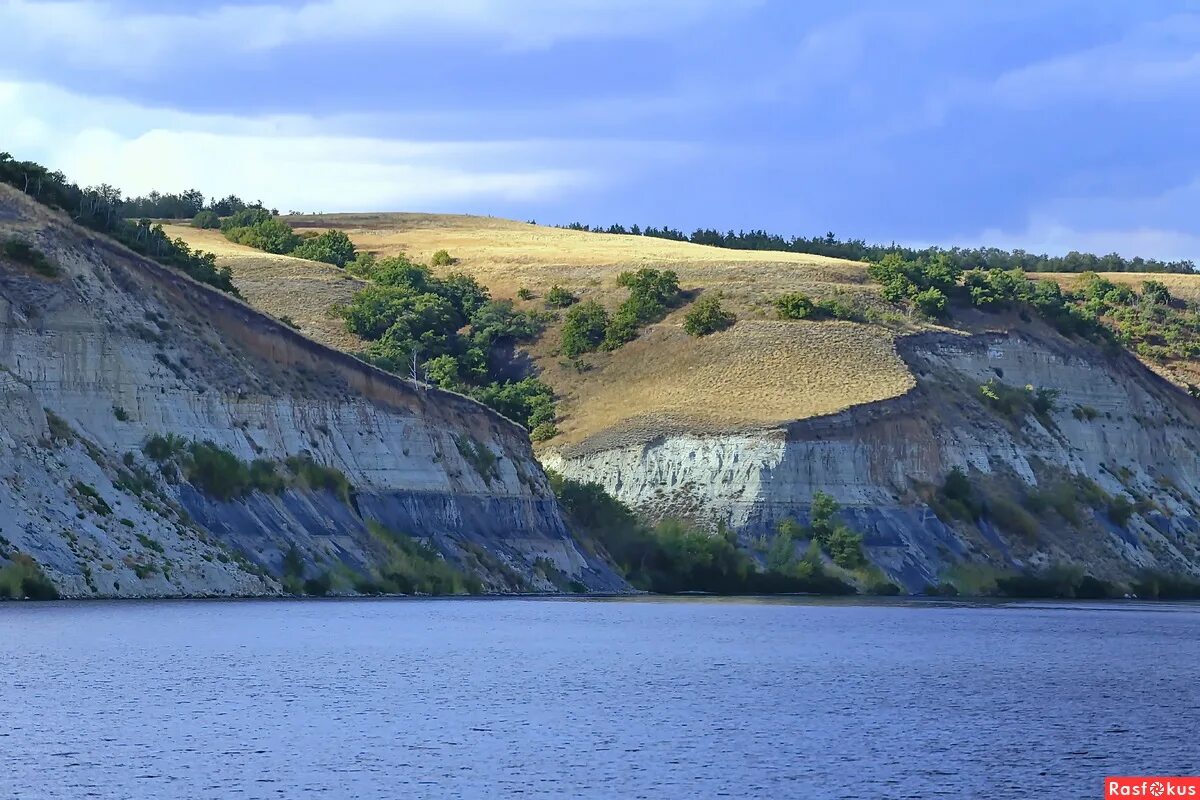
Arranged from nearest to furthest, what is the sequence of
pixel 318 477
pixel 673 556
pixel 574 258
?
pixel 318 477
pixel 673 556
pixel 574 258

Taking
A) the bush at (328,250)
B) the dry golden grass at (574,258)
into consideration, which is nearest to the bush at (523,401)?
the dry golden grass at (574,258)

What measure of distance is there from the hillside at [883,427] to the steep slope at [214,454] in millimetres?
16377

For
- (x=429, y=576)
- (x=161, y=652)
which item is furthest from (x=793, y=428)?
(x=161, y=652)

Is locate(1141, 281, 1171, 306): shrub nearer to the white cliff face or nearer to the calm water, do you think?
the white cliff face

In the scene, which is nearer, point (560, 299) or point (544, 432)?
point (544, 432)

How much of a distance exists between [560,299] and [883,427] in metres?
35.3

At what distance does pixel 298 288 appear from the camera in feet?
482

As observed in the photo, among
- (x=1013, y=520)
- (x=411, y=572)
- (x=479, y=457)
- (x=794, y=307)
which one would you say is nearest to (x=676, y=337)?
(x=794, y=307)

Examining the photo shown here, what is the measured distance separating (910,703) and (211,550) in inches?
1307

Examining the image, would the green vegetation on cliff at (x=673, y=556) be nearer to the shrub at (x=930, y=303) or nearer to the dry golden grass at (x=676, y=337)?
the dry golden grass at (x=676, y=337)

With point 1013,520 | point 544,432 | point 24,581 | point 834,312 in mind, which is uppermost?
point 834,312
